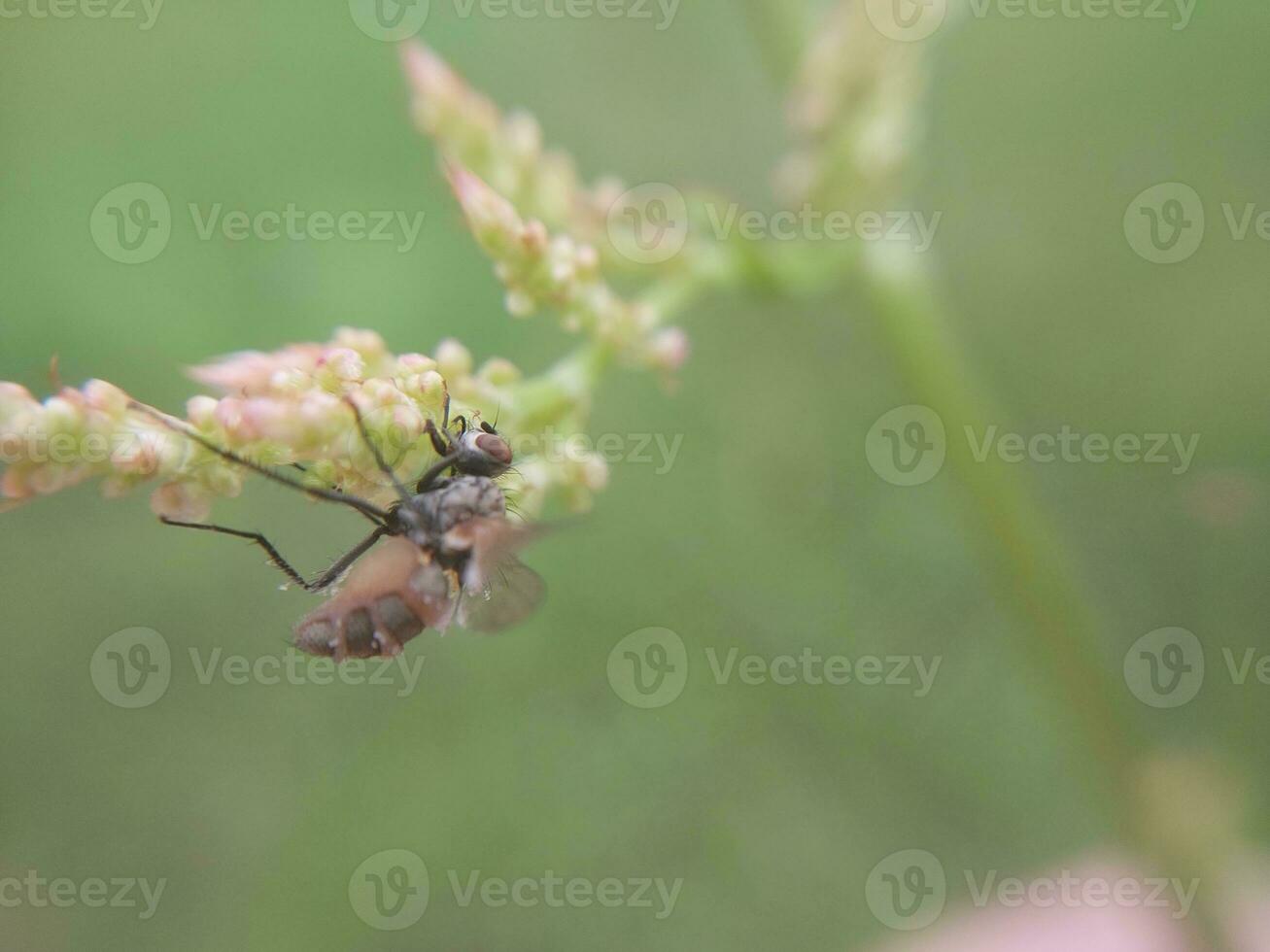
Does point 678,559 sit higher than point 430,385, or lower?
higher

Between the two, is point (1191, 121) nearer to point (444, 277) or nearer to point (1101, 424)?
point (1101, 424)

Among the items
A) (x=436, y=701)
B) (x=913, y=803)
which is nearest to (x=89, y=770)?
(x=436, y=701)
